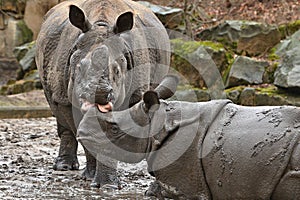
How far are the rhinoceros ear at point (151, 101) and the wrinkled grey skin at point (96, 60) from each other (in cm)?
92

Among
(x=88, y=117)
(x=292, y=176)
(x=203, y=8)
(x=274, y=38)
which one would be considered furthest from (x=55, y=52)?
(x=203, y=8)

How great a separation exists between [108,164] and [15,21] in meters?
17.3

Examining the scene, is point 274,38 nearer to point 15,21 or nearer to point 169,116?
point 15,21

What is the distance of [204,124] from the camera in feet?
17.0

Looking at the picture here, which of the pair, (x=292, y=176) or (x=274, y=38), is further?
(x=274, y=38)

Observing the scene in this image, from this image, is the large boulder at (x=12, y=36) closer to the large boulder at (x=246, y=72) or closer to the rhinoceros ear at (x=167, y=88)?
the large boulder at (x=246, y=72)

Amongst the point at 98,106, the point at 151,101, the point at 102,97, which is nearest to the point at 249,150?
the point at 151,101

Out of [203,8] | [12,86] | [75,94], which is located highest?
[75,94]

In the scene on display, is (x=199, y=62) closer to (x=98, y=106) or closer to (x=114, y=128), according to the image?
(x=98, y=106)

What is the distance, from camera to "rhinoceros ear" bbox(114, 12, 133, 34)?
6715 millimetres

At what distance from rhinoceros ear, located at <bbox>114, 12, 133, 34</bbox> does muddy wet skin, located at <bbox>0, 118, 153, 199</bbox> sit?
57.6 inches

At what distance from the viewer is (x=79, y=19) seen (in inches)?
264

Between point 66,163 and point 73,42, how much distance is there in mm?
1541

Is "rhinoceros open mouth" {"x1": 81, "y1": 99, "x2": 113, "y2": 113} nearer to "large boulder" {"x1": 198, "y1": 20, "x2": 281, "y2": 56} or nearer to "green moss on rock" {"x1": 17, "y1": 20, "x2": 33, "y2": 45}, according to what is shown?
"large boulder" {"x1": 198, "y1": 20, "x2": 281, "y2": 56}
